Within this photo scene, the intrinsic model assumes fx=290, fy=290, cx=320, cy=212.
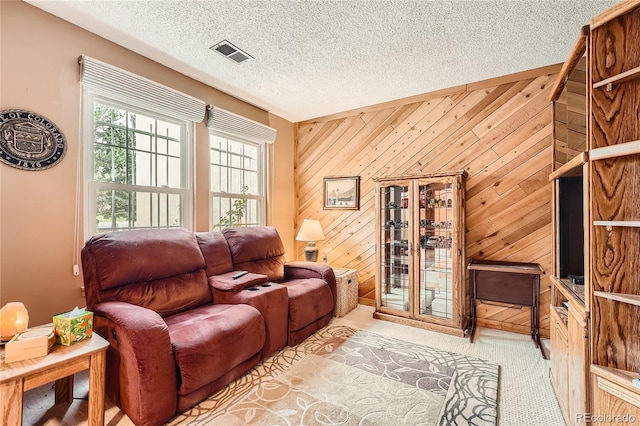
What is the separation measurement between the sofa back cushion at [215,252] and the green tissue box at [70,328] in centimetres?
112

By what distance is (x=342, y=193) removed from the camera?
415 cm

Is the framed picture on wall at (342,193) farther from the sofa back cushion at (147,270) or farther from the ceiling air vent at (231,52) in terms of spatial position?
the sofa back cushion at (147,270)

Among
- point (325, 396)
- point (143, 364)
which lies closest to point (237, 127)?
point (143, 364)

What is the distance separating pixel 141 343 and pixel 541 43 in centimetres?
370

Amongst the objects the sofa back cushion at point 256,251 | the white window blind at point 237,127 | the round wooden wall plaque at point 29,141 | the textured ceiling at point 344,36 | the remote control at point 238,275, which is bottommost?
the remote control at point 238,275

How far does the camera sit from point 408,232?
10.7ft

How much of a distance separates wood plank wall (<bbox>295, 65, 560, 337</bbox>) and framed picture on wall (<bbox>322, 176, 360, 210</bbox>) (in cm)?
8

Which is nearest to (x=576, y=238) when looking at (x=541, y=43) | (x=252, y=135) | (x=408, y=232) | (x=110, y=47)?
(x=408, y=232)

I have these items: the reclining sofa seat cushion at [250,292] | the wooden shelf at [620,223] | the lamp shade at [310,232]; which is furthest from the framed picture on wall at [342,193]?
the wooden shelf at [620,223]

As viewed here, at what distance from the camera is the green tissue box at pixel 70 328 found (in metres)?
1.58

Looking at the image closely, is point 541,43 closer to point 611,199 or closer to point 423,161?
point 423,161

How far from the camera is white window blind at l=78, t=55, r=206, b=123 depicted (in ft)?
7.62

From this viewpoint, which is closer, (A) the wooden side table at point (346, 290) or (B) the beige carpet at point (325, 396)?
(B) the beige carpet at point (325, 396)

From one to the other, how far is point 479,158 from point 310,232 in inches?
86.3
